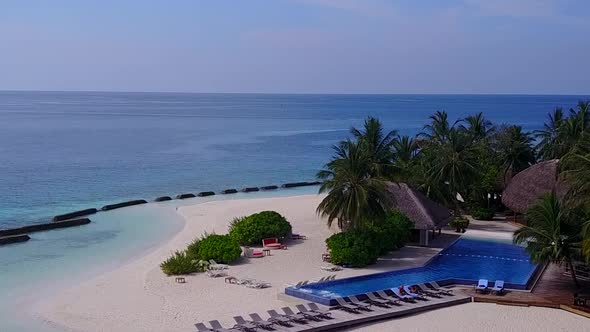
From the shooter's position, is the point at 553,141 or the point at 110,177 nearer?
the point at 553,141

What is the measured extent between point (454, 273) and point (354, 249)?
4.22 metres

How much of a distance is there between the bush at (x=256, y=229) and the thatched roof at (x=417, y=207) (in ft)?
19.2

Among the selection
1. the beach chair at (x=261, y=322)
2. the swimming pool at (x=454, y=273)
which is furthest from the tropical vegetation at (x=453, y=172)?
the beach chair at (x=261, y=322)

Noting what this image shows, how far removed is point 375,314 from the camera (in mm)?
21141

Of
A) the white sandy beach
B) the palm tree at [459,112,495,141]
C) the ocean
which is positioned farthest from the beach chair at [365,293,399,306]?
the palm tree at [459,112,495,141]

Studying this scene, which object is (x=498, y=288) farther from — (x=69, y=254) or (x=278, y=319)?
(x=69, y=254)

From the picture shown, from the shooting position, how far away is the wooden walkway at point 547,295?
2259 centimetres

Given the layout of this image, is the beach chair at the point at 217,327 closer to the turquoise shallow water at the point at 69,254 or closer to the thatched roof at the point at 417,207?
the turquoise shallow water at the point at 69,254

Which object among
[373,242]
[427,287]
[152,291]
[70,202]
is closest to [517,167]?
[373,242]

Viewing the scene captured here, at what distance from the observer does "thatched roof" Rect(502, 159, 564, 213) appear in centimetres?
3466

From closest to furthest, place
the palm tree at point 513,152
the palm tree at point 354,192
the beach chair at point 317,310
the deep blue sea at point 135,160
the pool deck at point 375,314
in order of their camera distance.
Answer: the pool deck at point 375,314 → the beach chair at point 317,310 → the palm tree at point 354,192 → the palm tree at point 513,152 → the deep blue sea at point 135,160

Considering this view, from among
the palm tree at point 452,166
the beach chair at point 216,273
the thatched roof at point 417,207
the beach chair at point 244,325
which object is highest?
the palm tree at point 452,166

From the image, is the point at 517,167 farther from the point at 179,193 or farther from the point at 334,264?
the point at 179,193

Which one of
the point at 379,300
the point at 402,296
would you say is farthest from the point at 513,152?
the point at 379,300
